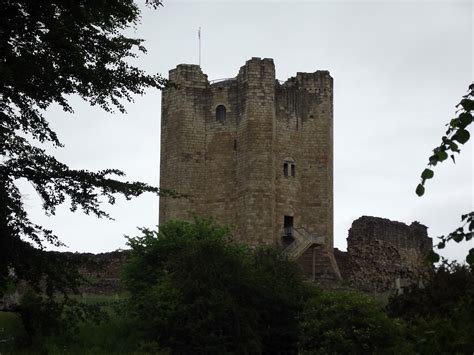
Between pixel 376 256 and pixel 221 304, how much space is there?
22.7m

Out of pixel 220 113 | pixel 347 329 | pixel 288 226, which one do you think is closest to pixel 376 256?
pixel 288 226

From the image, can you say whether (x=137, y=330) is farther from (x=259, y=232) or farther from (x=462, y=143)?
(x=462, y=143)

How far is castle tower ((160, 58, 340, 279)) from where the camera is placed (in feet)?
157

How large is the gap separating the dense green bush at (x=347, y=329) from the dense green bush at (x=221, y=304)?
3.38 feet

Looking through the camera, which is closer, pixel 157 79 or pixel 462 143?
pixel 462 143

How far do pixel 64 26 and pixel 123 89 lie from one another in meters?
1.70

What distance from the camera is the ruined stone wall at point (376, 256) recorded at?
4878 cm

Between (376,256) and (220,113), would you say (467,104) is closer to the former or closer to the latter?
(220,113)

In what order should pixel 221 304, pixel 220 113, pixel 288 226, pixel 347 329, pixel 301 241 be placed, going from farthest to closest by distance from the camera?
pixel 220 113 < pixel 288 226 < pixel 301 241 < pixel 221 304 < pixel 347 329

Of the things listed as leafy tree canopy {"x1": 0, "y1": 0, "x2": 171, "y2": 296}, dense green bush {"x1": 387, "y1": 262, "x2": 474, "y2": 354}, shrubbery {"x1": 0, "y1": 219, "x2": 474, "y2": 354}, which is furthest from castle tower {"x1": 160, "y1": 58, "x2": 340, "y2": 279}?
leafy tree canopy {"x1": 0, "y1": 0, "x2": 171, "y2": 296}

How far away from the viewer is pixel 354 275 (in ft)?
160

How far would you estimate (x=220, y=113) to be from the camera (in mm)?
49406

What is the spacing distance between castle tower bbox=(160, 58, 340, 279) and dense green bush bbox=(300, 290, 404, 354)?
18404 millimetres

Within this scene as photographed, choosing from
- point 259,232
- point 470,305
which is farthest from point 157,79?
point 259,232
